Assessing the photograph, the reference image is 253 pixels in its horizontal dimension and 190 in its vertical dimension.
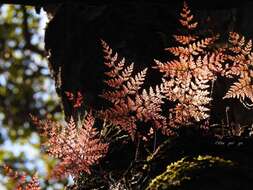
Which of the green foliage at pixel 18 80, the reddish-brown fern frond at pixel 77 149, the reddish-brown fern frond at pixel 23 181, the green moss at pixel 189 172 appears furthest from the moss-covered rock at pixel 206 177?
the green foliage at pixel 18 80

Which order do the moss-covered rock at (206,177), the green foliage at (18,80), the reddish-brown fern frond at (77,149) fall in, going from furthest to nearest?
the green foliage at (18,80), the reddish-brown fern frond at (77,149), the moss-covered rock at (206,177)

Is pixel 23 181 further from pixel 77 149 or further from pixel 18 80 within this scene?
pixel 18 80

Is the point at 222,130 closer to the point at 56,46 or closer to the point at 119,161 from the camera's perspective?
the point at 119,161

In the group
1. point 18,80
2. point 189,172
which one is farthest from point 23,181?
point 18,80

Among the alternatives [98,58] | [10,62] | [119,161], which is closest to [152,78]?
[98,58]

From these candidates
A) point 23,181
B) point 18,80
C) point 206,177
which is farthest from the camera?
point 18,80

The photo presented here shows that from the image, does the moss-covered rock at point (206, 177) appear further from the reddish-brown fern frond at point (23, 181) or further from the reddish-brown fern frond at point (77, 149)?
the reddish-brown fern frond at point (23, 181)

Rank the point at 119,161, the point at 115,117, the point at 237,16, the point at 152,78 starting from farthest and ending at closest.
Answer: the point at 237,16 < the point at 152,78 < the point at 119,161 < the point at 115,117

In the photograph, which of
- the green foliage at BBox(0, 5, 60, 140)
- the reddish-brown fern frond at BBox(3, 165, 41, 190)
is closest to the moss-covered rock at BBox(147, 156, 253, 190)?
the reddish-brown fern frond at BBox(3, 165, 41, 190)

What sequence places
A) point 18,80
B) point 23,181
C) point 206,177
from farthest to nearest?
1. point 18,80
2. point 23,181
3. point 206,177
